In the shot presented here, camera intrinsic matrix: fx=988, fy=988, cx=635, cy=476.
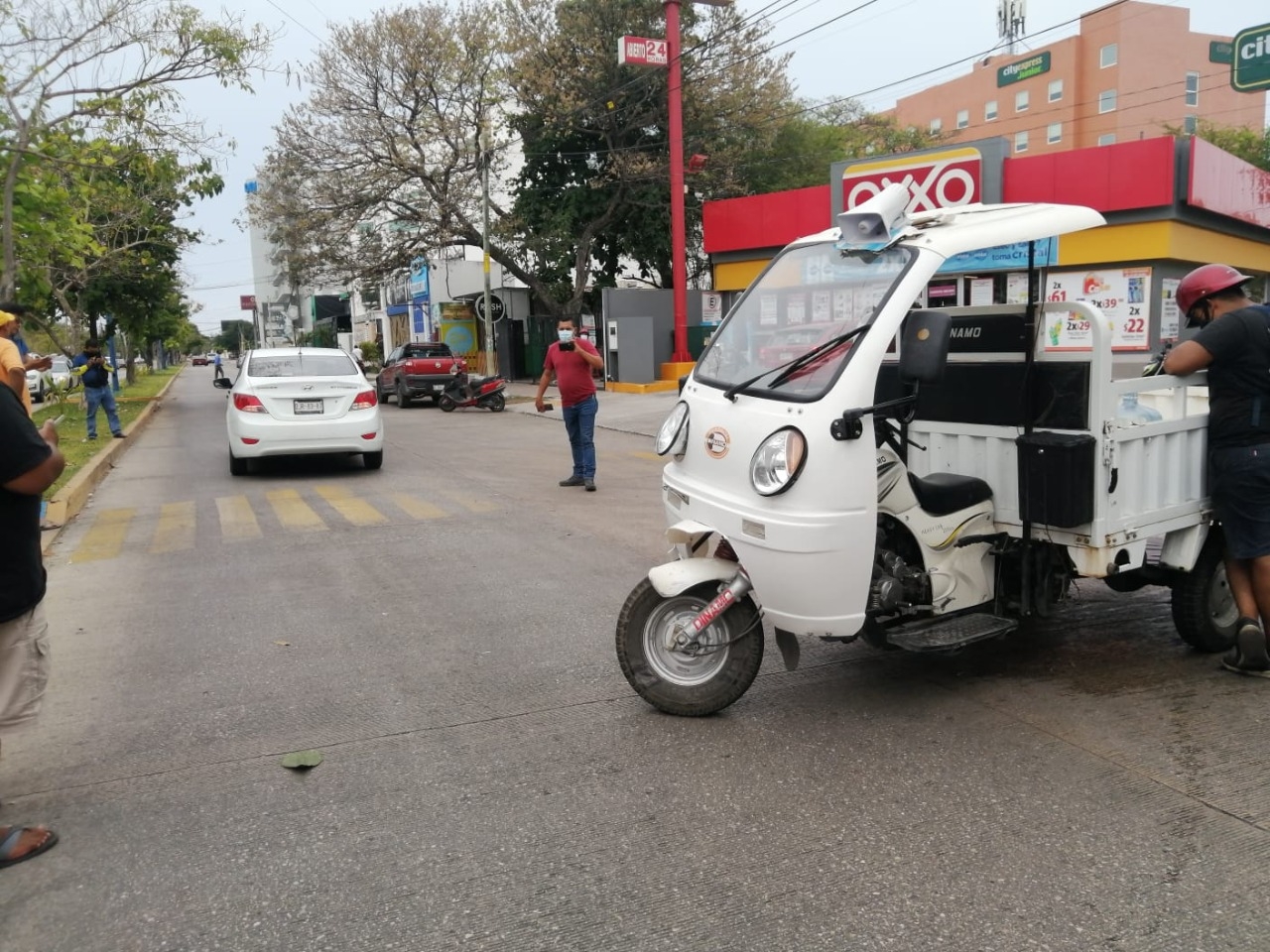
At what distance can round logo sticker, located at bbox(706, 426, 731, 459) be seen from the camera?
168 inches

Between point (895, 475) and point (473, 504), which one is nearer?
point (895, 475)

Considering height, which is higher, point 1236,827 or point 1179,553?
point 1179,553

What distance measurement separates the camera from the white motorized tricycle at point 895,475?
13.0 ft

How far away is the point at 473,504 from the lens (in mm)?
10133

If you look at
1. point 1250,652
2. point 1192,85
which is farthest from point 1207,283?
point 1192,85

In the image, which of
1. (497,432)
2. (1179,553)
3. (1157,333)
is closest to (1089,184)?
(1157,333)

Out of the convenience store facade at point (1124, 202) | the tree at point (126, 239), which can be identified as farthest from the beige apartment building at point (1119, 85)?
the tree at point (126, 239)

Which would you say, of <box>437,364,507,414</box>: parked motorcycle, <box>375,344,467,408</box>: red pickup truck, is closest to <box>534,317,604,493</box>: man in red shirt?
<box>437,364,507,414</box>: parked motorcycle

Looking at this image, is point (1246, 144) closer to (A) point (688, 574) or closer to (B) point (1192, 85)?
A: (B) point (1192, 85)

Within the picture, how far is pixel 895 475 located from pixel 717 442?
80 cm

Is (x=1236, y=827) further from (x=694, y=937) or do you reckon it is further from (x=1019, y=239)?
(x=1019, y=239)

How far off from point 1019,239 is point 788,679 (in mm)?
2273

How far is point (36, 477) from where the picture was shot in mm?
3326

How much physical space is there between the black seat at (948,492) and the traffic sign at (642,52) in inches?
841
